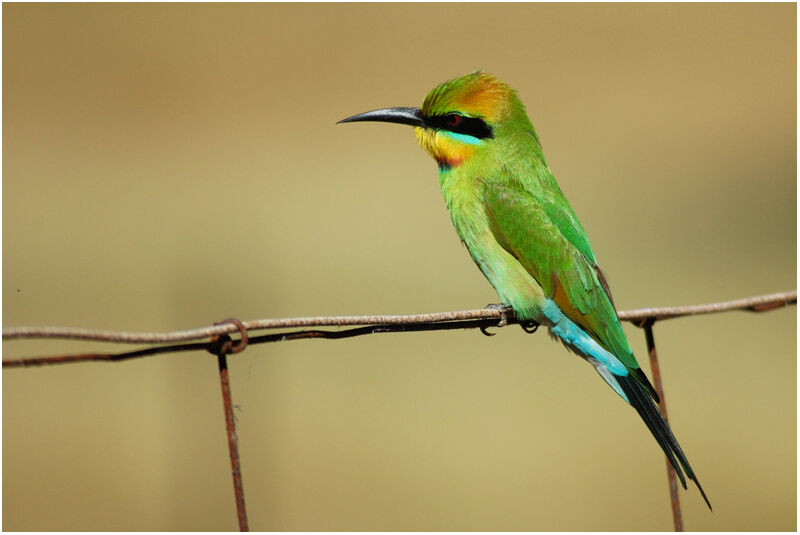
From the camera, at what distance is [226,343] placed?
4.35ft

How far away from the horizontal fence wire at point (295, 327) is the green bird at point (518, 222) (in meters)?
0.18

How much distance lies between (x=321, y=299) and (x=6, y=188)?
2.22 meters

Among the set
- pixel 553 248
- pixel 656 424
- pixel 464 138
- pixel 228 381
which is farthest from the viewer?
pixel 464 138

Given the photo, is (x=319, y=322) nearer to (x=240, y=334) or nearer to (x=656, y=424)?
(x=240, y=334)

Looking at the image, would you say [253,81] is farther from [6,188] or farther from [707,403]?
[707,403]

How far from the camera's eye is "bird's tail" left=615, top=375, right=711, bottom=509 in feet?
5.59

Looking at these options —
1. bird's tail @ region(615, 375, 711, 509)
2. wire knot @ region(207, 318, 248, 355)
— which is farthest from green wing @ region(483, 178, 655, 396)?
wire knot @ region(207, 318, 248, 355)

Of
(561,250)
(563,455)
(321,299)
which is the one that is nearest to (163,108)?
(321,299)

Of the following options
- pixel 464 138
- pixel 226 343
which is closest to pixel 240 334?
pixel 226 343

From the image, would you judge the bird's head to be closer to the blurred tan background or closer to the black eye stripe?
the black eye stripe

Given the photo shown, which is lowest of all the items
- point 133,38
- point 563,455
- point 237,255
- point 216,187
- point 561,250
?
point 563,455

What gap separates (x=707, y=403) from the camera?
474 centimetres

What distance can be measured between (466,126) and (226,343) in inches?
44.9

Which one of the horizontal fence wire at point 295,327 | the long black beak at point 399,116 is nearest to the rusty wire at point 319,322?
the horizontal fence wire at point 295,327
